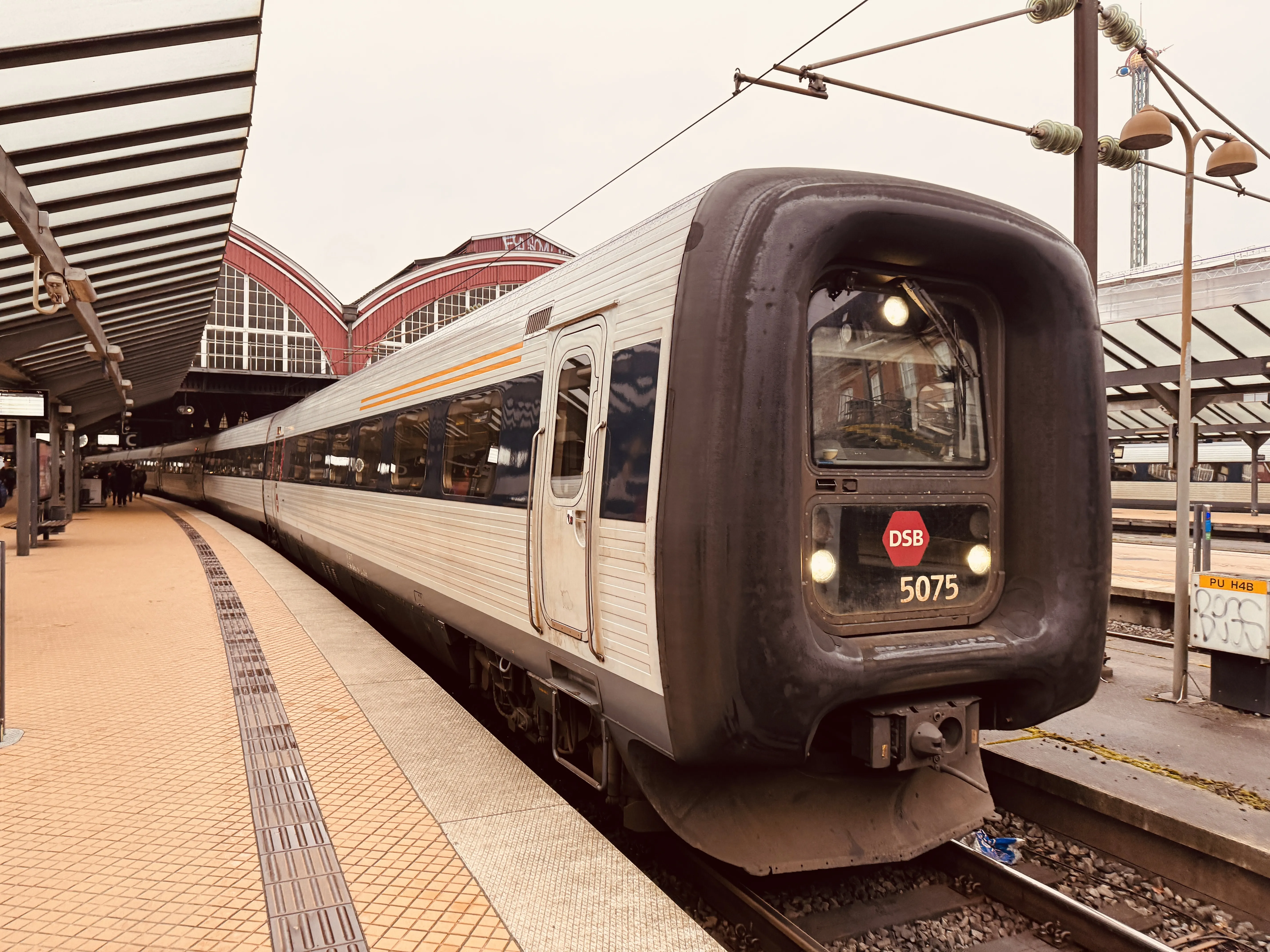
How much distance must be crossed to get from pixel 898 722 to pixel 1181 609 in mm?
4015

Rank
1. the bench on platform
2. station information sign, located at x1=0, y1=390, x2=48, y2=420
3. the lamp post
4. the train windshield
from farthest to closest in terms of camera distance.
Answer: the bench on platform < station information sign, located at x1=0, y1=390, x2=48, y2=420 < the lamp post < the train windshield

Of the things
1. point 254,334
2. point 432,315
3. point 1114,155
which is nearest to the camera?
point 1114,155

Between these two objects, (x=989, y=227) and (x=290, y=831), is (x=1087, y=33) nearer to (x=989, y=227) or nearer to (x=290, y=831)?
(x=989, y=227)

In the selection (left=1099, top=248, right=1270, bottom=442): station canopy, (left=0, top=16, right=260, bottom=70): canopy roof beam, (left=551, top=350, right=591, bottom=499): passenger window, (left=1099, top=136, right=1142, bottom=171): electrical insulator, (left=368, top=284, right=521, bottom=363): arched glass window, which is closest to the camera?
(left=551, top=350, right=591, bottom=499): passenger window

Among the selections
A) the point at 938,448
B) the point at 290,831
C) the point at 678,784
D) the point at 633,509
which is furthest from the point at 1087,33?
the point at 290,831

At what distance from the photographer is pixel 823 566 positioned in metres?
3.62

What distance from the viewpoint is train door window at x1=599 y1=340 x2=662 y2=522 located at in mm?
3502

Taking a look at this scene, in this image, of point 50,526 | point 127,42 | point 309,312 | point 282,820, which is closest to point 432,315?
point 309,312

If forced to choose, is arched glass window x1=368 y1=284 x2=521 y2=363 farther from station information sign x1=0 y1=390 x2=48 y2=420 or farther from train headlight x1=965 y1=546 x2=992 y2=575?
train headlight x1=965 y1=546 x2=992 y2=575

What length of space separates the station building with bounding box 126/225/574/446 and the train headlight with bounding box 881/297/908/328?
34.2 m

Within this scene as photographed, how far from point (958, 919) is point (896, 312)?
8.93ft

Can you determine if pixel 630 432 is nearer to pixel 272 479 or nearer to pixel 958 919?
pixel 958 919

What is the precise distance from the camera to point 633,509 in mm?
3549

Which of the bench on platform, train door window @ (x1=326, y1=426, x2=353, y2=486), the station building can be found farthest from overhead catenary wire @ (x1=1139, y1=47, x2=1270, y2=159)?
the station building
